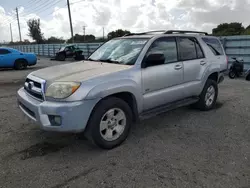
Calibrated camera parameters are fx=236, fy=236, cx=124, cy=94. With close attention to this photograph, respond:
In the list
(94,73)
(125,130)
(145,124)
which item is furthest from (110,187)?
(145,124)

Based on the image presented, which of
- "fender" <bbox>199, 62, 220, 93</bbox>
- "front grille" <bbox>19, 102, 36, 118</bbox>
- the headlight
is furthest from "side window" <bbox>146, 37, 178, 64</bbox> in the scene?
"front grille" <bbox>19, 102, 36, 118</bbox>

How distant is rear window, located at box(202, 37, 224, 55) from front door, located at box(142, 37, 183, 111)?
4.04 ft

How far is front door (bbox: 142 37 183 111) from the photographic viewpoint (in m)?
3.84

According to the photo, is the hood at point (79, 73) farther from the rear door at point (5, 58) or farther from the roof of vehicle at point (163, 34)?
the rear door at point (5, 58)

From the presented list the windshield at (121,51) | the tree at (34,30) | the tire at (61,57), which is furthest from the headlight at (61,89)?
the tree at (34,30)

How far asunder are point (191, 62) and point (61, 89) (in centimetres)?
273

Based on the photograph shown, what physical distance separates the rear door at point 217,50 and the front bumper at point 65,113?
131 inches

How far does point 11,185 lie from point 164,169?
1822 mm

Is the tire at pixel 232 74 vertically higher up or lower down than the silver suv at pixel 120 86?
lower down

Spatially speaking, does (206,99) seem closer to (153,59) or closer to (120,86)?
(153,59)

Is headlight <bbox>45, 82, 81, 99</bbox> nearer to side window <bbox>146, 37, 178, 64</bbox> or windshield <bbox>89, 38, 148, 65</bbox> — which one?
windshield <bbox>89, 38, 148, 65</bbox>

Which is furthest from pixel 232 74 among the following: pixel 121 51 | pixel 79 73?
pixel 79 73

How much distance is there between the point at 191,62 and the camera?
15.4ft

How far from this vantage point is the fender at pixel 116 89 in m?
3.14
